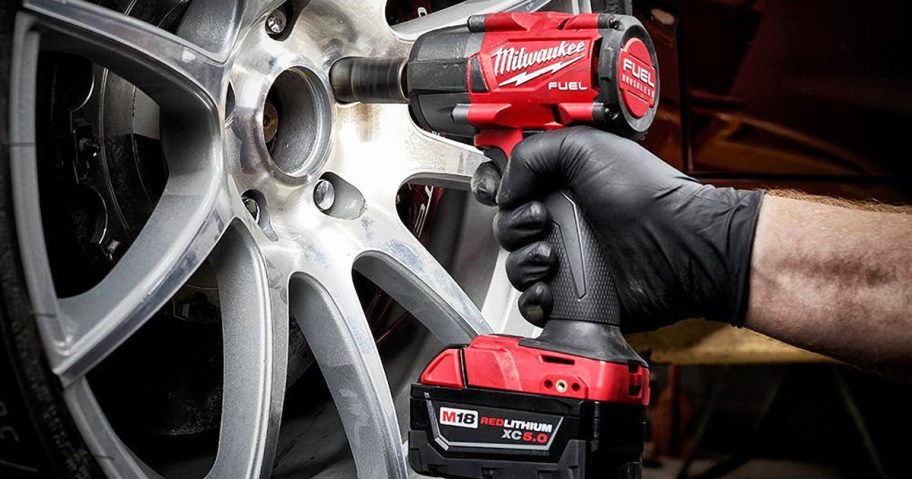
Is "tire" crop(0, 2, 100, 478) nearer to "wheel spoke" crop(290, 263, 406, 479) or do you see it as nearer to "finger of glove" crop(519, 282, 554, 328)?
"wheel spoke" crop(290, 263, 406, 479)

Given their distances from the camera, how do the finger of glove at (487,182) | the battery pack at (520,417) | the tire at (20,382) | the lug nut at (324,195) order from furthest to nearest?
the lug nut at (324,195)
the finger of glove at (487,182)
the battery pack at (520,417)
the tire at (20,382)

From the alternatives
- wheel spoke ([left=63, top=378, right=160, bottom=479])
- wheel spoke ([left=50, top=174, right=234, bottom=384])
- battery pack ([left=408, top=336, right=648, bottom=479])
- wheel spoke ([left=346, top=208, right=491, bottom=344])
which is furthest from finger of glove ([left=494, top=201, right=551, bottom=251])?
wheel spoke ([left=63, top=378, right=160, bottom=479])

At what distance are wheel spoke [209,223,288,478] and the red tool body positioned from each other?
0.60ft

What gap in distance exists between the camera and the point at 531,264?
4.21 ft

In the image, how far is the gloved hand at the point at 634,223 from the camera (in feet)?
4.13

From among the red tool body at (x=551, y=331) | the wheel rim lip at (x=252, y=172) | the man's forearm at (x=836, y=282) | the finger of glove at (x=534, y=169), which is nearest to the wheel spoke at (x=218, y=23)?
the wheel rim lip at (x=252, y=172)

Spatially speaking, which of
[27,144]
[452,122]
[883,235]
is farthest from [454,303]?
[27,144]

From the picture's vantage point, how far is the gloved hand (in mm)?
1258

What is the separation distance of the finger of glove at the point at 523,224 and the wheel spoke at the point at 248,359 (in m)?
0.30

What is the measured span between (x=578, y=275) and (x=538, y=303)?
0.21 feet

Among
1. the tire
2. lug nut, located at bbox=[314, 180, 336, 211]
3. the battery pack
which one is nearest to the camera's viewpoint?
the tire

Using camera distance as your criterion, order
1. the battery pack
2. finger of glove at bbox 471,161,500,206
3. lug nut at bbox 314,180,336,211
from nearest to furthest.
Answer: the battery pack, finger of glove at bbox 471,161,500,206, lug nut at bbox 314,180,336,211

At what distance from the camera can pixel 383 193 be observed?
154cm

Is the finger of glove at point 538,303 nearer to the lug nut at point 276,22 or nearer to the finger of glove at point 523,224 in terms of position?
the finger of glove at point 523,224
